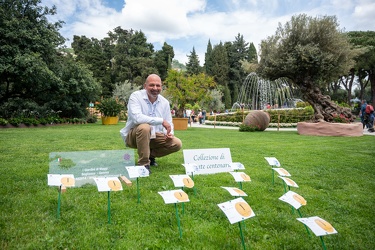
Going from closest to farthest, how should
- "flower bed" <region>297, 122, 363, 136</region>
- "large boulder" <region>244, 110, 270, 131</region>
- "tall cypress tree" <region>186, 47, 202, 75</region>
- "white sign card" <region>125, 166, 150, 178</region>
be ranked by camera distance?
"white sign card" <region>125, 166, 150, 178</region>, "flower bed" <region>297, 122, 363, 136</region>, "large boulder" <region>244, 110, 270, 131</region>, "tall cypress tree" <region>186, 47, 202, 75</region>

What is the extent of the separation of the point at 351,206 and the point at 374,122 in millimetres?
14030

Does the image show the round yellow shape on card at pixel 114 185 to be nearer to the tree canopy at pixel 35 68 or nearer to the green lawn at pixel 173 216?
the green lawn at pixel 173 216

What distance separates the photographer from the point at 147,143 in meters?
3.44

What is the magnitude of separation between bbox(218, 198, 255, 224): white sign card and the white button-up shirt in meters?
2.03

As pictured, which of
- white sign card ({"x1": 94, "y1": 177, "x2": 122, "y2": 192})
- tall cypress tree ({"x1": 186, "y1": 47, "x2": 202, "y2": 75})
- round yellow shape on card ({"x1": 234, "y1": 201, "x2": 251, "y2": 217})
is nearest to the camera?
round yellow shape on card ({"x1": 234, "y1": 201, "x2": 251, "y2": 217})

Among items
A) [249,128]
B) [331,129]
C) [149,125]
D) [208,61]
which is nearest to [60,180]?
[149,125]

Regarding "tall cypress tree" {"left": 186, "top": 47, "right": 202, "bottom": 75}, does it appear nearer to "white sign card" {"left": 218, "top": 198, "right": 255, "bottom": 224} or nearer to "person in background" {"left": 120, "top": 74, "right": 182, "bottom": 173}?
"person in background" {"left": 120, "top": 74, "right": 182, "bottom": 173}

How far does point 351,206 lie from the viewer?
2402mm

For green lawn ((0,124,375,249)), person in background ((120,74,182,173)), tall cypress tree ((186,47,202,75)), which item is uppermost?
tall cypress tree ((186,47,202,75))

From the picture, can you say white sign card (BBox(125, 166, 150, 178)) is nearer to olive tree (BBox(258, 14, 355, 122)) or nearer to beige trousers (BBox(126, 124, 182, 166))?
beige trousers (BBox(126, 124, 182, 166))

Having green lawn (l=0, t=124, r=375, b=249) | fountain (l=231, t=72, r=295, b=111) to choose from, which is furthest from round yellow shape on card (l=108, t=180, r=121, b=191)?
fountain (l=231, t=72, r=295, b=111)

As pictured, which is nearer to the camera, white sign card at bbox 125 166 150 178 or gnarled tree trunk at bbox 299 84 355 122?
white sign card at bbox 125 166 150 178

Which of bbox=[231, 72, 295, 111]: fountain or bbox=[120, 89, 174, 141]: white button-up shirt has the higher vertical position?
bbox=[231, 72, 295, 111]: fountain

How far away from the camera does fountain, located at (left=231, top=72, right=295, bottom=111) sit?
34062 millimetres
